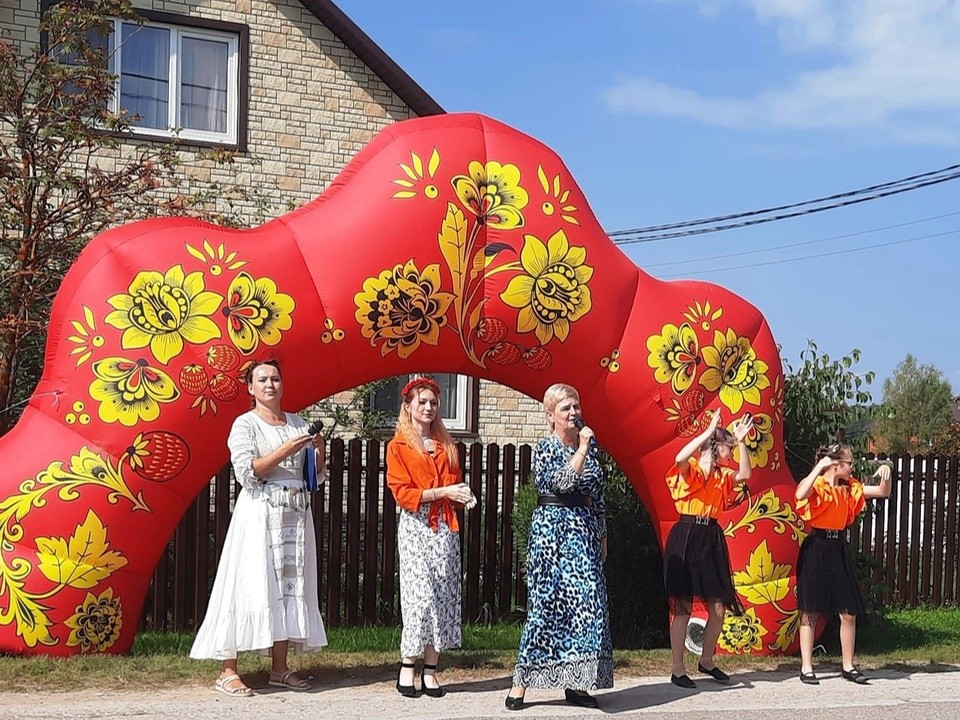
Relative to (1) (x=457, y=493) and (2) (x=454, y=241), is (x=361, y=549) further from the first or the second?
(1) (x=457, y=493)

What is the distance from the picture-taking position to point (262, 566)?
265 inches

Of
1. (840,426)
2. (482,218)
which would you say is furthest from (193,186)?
(840,426)

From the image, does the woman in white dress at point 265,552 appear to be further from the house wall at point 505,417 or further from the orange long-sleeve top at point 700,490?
the house wall at point 505,417

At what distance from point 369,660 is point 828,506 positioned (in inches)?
127

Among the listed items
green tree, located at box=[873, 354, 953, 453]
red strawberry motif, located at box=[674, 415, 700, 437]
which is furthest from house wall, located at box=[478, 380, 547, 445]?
green tree, located at box=[873, 354, 953, 453]

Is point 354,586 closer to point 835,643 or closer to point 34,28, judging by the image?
point 835,643

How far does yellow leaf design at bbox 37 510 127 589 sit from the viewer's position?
738cm

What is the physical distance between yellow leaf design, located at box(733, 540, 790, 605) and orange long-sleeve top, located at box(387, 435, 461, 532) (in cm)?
260

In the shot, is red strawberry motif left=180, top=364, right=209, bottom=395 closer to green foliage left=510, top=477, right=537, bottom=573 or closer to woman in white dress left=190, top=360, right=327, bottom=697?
woman in white dress left=190, top=360, right=327, bottom=697

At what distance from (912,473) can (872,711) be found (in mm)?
7574

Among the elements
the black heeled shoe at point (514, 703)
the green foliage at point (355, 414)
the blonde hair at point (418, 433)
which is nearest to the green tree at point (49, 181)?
the green foliage at point (355, 414)

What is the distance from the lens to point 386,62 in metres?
14.8

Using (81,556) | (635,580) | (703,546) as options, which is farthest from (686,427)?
(81,556)

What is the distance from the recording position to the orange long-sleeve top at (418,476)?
22.7ft
